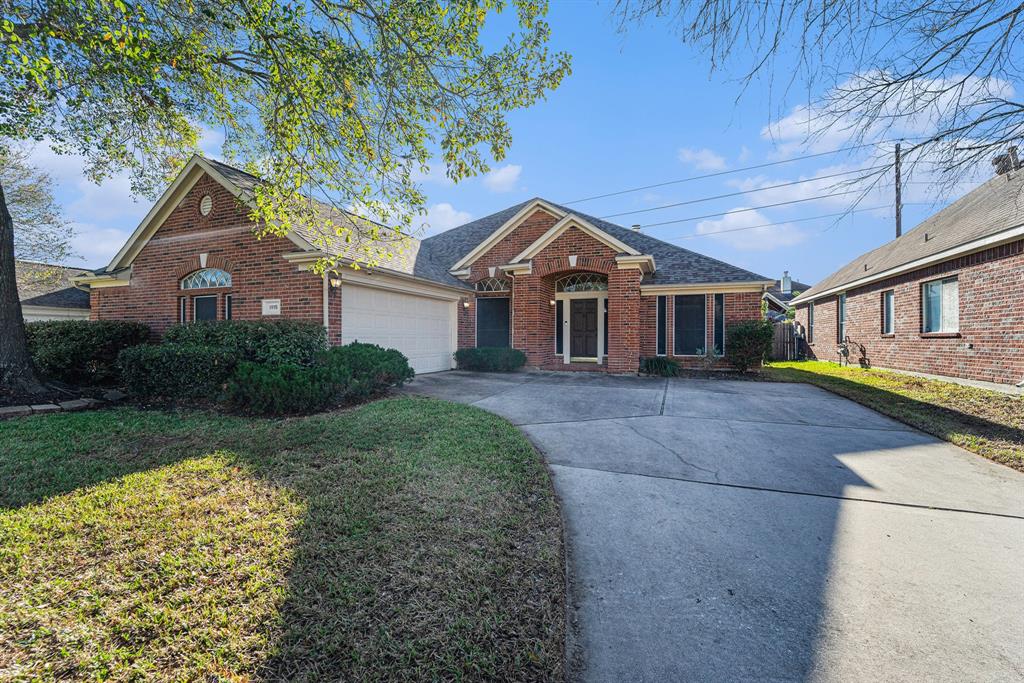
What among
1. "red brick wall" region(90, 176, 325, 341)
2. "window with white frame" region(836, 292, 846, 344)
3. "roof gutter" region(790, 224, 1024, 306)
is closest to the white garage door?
"red brick wall" region(90, 176, 325, 341)

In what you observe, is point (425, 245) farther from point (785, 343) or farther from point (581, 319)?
point (785, 343)

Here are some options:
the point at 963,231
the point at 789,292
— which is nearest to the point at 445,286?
the point at 963,231

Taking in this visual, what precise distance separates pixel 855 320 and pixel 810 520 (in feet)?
54.7

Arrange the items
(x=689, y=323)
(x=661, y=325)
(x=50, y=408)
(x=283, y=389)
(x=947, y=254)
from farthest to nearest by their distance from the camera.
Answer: (x=661, y=325), (x=689, y=323), (x=947, y=254), (x=50, y=408), (x=283, y=389)

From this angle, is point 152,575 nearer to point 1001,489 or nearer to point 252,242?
point 1001,489

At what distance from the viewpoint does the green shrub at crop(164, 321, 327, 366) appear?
25.6 feet

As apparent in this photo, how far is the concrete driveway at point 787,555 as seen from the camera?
2.08m

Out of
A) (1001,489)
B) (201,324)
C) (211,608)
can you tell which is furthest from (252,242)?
(1001,489)

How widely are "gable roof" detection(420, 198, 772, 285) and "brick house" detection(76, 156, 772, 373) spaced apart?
0.26 ft

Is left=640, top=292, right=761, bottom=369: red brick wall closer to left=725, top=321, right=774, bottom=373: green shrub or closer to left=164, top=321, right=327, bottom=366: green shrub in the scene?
left=725, top=321, right=774, bottom=373: green shrub

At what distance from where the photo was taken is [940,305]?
1126cm

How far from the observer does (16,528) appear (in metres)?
3.08

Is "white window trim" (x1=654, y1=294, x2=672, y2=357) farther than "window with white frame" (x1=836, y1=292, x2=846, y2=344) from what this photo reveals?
No

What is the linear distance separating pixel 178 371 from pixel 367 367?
129 inches
